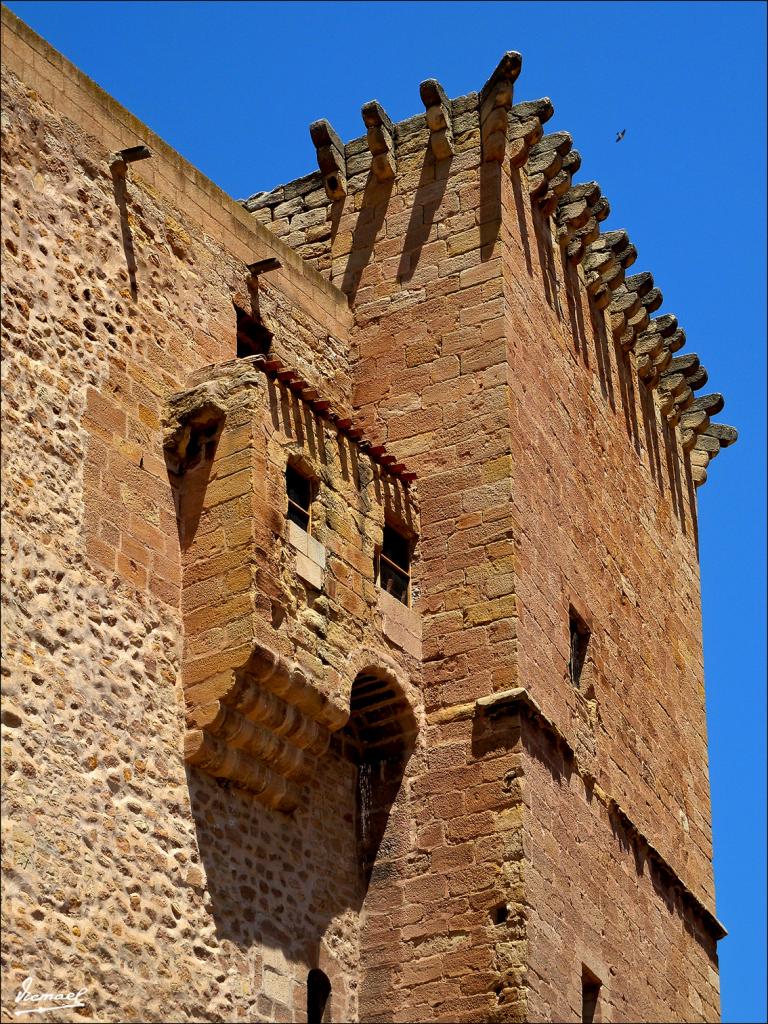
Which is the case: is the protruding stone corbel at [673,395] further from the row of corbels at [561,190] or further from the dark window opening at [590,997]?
the dark window opening at [590,997]

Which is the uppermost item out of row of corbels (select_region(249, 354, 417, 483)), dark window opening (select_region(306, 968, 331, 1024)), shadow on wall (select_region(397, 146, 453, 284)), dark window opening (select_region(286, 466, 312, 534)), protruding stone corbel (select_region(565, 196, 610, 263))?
protruding stone corbel (select_region(565, 196, 610, 263))

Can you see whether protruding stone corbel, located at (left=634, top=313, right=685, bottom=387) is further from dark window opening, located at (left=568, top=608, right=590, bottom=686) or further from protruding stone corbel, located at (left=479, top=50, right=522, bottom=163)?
dark window opening, located at (left=568, top=608, right=590, bottom=686)

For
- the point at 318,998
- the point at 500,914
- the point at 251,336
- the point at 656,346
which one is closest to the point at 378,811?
the point at 500,914

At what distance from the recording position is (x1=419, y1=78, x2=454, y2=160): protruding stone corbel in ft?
60.1

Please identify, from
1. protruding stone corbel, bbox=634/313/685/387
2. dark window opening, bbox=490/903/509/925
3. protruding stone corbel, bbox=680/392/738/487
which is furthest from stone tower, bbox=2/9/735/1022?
protruding stone corbel, bbox=680/392/738/487

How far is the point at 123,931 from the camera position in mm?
12969

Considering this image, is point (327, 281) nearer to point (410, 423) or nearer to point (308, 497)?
point (410, 423)

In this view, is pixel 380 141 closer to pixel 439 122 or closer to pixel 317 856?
pixel 439 122

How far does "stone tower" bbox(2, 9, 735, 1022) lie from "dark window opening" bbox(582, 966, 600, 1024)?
0.04 m

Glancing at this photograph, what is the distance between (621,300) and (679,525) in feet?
7.68

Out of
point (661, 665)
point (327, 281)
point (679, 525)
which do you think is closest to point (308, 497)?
point (327, 281)

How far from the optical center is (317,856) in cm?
1520

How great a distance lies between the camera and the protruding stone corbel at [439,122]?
18.3m

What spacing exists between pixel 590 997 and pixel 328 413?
4.52 metres
